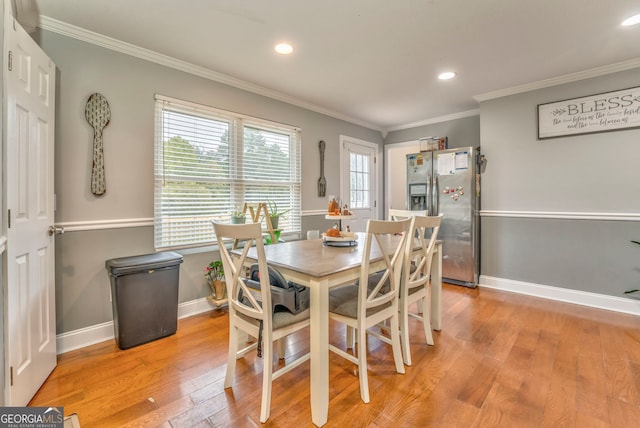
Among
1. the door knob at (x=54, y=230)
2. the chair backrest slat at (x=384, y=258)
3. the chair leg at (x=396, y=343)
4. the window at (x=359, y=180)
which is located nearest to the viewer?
the chair backrest slat at (x=384, y=258)

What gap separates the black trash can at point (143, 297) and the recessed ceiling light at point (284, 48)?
205 cm

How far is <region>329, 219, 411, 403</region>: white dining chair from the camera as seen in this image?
164cm

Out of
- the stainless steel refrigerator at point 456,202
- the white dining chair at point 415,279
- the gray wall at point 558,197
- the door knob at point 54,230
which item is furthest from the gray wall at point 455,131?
the door knob at point 54,230

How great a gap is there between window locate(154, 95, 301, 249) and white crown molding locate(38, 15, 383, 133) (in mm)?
333

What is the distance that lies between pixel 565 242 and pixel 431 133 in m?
2.41

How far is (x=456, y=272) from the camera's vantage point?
3.92 m

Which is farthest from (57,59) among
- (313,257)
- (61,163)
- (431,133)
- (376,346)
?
(431,133)

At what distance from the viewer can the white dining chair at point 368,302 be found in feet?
5.39

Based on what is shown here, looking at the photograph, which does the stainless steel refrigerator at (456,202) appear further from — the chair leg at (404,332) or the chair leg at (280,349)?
the chair leg at (280,349)

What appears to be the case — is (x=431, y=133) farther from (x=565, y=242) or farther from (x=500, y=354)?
(x=500, y=354)

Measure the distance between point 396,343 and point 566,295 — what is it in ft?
8.83

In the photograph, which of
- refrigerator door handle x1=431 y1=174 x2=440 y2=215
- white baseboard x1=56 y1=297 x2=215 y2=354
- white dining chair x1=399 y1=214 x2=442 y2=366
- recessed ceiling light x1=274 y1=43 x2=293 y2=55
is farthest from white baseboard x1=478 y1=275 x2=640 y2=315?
white baseboard x1=56 y1=297 x2=215 y2=354

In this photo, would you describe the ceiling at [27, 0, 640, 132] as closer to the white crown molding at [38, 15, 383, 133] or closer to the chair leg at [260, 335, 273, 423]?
the white crown molding at [38, 15, 383, 133]

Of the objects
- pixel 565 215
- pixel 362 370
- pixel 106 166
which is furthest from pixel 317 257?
pixel 565 215
